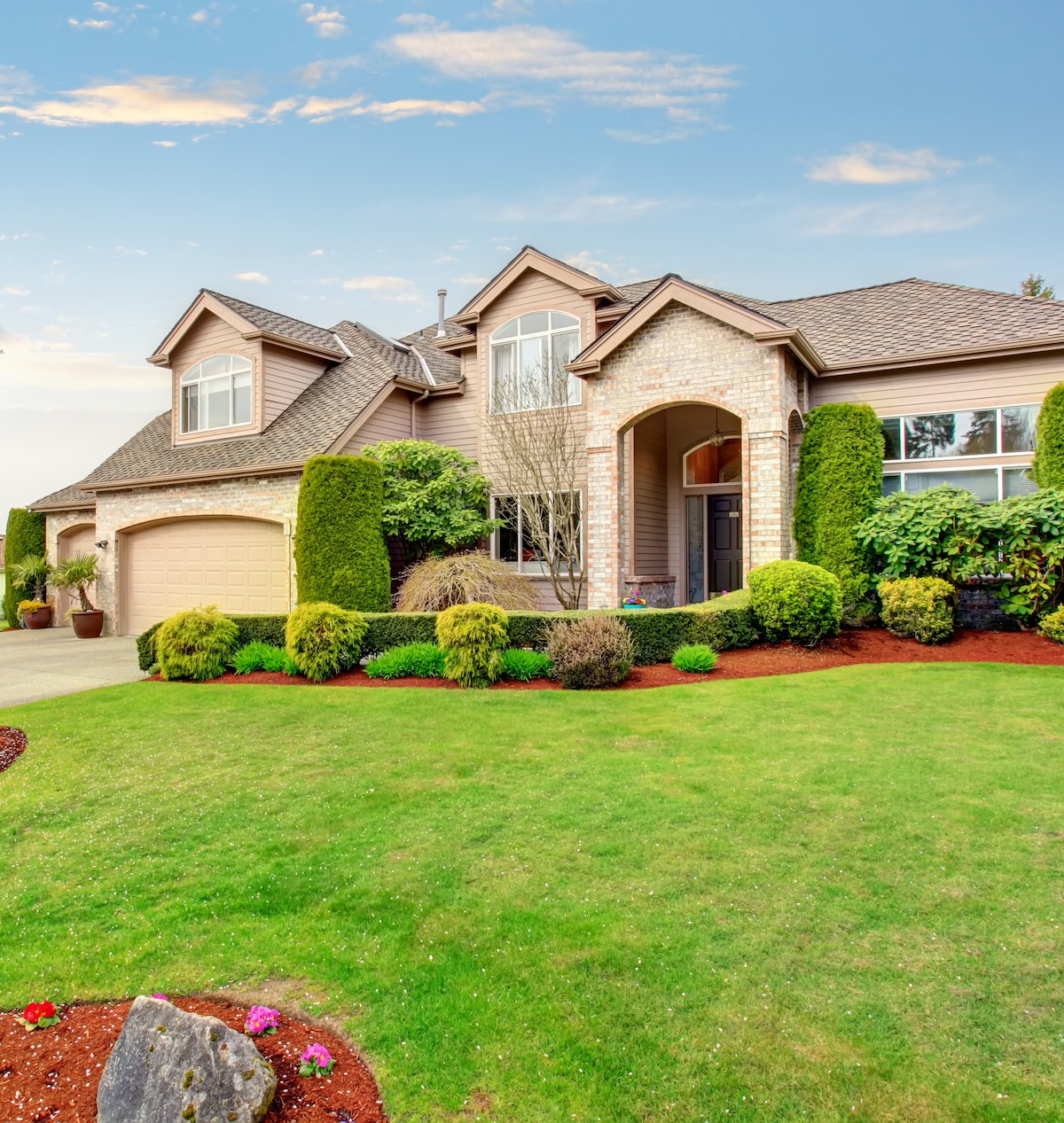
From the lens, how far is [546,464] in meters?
14.2

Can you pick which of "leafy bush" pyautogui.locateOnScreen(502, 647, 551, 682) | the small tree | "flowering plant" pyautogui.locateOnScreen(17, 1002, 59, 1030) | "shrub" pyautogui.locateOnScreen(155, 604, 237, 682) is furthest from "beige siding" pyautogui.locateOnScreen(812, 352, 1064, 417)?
"flowering plant" pyautogui.locateOnScreen(17, 1002, 59, 1030)

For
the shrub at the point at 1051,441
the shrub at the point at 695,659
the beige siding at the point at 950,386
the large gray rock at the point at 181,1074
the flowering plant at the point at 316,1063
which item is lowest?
the flowering plant at the point at 316,1063

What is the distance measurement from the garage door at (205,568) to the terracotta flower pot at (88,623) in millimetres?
657

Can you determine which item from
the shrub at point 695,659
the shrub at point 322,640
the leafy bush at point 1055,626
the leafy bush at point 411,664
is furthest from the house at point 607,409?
the shrub at point 322,640

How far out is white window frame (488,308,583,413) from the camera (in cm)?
1494

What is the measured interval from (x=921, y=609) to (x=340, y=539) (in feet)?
31.0

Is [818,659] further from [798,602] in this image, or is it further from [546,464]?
[546,464]

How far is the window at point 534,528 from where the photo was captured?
45.5 feet

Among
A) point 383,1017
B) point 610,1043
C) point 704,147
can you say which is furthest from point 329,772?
point 704,147

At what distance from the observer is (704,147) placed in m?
14.1

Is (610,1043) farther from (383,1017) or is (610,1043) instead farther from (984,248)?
(984,248)

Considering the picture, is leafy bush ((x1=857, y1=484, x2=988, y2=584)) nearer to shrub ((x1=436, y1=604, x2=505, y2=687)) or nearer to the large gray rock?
shrub ((x1=436, y1=604, x2=505, y2=687))

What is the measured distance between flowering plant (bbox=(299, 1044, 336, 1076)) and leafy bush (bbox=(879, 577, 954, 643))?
33.2ft

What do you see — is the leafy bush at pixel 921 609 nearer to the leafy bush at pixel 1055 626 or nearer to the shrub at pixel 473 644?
the leafy bush at pixel 1055 626
